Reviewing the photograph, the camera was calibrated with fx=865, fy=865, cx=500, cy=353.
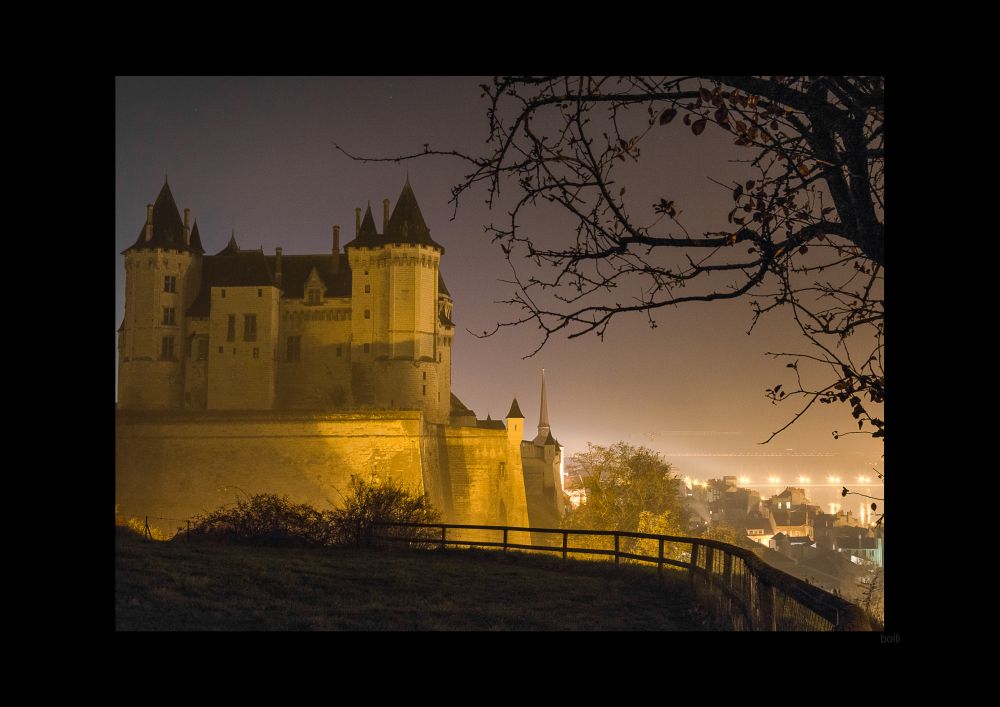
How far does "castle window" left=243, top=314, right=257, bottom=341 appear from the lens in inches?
1587

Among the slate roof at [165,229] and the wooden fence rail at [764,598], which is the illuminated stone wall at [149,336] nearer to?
the slate roof at [165,229]

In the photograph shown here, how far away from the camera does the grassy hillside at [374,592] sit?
802 cm

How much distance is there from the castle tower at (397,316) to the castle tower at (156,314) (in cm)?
832

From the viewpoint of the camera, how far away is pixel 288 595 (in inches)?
365

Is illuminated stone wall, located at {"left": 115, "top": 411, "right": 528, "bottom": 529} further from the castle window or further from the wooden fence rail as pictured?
the wooden fence rail

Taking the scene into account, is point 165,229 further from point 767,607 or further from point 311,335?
point 767,607

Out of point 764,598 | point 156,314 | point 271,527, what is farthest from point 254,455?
point 764,598

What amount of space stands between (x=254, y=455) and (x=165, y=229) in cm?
1406

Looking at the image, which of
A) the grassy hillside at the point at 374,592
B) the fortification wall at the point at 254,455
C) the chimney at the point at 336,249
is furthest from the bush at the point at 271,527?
the chimney at the point at 336,249

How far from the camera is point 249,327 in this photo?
40500 mm

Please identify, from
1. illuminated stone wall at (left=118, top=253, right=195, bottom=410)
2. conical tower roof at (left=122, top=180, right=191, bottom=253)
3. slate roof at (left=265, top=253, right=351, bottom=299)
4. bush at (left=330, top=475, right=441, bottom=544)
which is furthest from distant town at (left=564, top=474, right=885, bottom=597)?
bush at (left=330, top=475, right=441, bottom=544)
